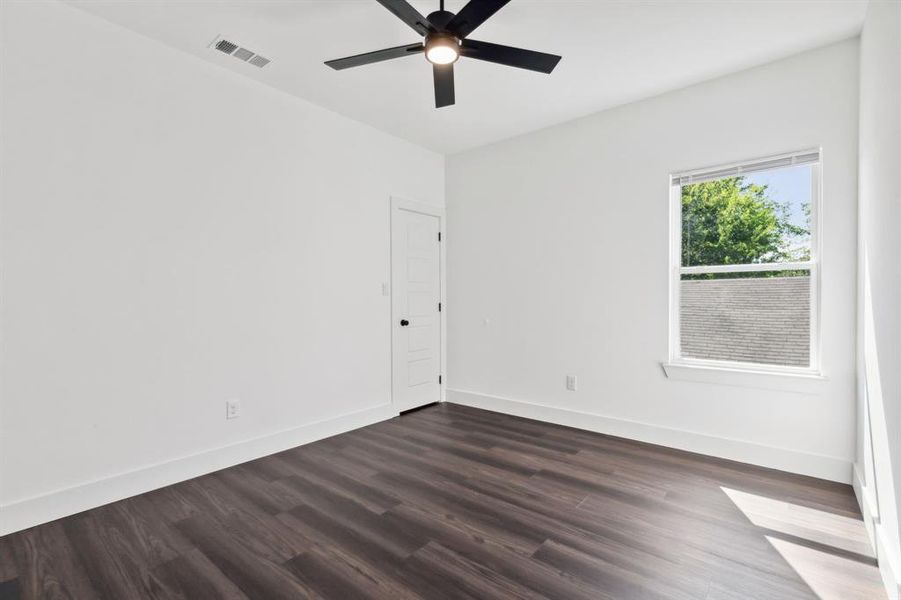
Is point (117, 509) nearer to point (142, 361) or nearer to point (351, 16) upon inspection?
point (142, 361)

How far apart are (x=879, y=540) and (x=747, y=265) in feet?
6.21

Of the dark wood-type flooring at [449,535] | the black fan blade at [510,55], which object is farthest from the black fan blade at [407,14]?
the dark wood-type flooring at [449,535]

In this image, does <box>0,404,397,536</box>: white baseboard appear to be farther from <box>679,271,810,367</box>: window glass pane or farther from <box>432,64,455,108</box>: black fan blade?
<box>679,271,810,367</box>: window glass pane

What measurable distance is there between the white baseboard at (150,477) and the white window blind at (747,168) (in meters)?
3.64

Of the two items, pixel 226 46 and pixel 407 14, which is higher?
pixel 226 46

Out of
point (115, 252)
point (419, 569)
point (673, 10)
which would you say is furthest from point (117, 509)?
point (673, 10)

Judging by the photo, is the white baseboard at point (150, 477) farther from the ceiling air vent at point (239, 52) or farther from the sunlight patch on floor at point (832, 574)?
the sunlight patch on floor at point (832, 574)

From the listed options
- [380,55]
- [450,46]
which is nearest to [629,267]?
[450,46]

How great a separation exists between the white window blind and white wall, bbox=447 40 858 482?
66 millimetres

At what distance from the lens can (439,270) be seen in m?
5.21

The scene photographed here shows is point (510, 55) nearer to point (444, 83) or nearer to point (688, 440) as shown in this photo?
point (444, 83)

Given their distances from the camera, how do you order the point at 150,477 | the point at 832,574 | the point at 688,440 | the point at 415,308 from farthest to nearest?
the point at 415,308
the point at 688,440
the point at 150,477
the point at 832,574

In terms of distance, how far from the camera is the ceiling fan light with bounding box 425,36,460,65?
234 cm

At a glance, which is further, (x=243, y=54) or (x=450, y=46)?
(x=243, y=54)
